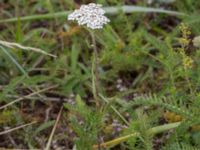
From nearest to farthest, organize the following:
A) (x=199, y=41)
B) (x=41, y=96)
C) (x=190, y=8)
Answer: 1. (x=199, y=41)
2. (x=41, y=96)
3. (x=190, y=8)

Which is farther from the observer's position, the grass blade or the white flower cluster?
the grass blade

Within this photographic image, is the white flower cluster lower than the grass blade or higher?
higher

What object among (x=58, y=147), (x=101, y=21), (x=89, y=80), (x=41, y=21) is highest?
(x=101, y=21)

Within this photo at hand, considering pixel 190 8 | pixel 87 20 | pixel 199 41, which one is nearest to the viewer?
pixel 87 20

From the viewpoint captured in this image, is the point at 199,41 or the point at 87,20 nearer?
the point at 87,20

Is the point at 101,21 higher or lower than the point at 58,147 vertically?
higher

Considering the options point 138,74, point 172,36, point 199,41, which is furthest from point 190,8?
point 199,41

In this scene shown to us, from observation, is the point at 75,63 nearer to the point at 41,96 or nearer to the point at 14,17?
the point at 41,96
